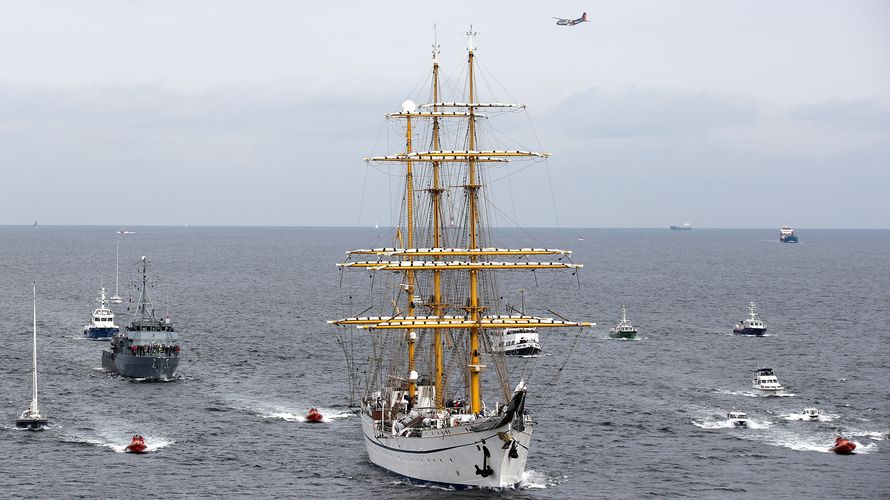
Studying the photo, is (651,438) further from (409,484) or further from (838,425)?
(409,484)

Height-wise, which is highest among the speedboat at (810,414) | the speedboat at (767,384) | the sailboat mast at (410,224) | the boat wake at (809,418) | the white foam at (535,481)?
the sailboat mast at (410,224)

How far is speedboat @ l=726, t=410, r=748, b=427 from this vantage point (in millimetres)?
106250

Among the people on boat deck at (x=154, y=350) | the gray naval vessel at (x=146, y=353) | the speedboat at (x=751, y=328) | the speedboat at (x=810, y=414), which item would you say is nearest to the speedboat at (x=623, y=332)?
the speedboat at (x=751, y=328)

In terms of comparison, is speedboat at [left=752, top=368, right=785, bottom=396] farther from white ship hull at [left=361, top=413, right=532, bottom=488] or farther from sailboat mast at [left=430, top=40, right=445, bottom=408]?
white ship hull at [left=361, top=413, right=532, bottom=488]

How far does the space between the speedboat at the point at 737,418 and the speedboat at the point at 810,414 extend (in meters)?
5.51

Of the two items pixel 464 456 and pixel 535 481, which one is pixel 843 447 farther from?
pixel 464 456

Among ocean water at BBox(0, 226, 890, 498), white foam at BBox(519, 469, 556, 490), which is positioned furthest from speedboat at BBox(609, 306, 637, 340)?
white foam at BBox(519, 469, 556, 490)

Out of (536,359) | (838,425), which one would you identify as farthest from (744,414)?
(536,359)

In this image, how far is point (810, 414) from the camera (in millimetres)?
108562

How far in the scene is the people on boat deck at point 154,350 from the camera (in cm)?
13188

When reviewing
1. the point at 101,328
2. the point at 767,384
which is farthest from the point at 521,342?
the point at 101,328

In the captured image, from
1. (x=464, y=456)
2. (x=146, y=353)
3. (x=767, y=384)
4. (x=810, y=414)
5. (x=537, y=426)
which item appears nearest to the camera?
(x=464, y=456)

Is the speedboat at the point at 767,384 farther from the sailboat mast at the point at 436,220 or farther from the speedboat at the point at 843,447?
the sailboat mast at the point at 436,220

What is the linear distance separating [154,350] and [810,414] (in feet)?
222
